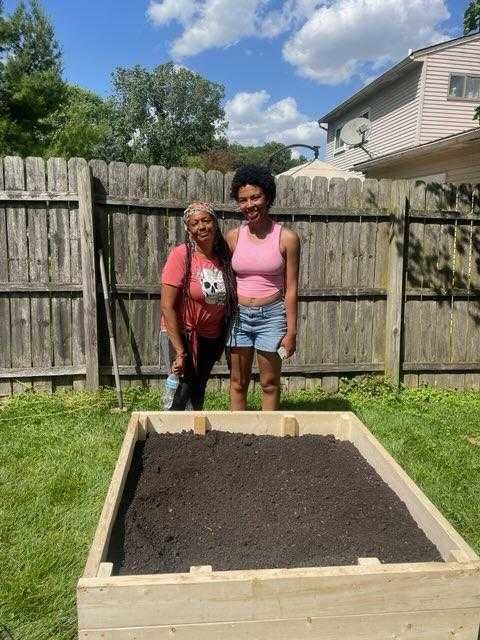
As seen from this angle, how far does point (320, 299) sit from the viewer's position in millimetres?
5289

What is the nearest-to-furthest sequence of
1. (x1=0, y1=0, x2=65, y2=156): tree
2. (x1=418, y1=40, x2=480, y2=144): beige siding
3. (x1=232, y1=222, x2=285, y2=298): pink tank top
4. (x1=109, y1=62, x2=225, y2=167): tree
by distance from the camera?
(x1=232, y1=222, x2=285, y2=298): pink tank top
(x1=418, y1=40, x2=480, y2=144): beige siding
(x1=0, y1=0, x2=65, y2=156): tree
(x1=109, y1=62, x2=225, y2=167): tree

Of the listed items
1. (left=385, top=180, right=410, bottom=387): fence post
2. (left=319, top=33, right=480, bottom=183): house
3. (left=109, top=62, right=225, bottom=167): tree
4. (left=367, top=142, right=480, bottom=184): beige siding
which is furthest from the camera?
(left=109, top=62, right=225, bottom=167): tree

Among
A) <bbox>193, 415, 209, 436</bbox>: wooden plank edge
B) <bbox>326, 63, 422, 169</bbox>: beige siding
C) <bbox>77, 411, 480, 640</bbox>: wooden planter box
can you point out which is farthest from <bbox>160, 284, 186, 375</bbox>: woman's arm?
<bbox>326, 63, 422, 169</bbox>: beige siding

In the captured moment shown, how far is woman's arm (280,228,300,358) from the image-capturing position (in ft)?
9.94

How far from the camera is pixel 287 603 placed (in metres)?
1.49

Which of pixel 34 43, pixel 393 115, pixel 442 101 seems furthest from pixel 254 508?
pixel 34 43

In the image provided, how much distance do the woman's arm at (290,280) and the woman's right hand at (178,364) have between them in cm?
63

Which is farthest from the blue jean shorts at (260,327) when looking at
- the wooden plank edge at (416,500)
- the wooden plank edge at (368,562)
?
the wooden plank edge at (368,562)

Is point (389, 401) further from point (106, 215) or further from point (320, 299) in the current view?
point (106, 215)

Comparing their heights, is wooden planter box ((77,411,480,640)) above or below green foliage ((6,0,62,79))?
below

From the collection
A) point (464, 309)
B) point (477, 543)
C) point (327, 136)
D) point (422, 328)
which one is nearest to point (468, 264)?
point (464, 309)

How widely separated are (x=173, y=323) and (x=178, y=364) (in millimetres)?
259

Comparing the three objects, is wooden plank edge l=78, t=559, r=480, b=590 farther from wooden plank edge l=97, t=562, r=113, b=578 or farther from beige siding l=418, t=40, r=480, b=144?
beige siding l=418, t=40, r=480, b=144

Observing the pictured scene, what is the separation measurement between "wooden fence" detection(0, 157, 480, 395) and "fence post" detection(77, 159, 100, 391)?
0.4 inches
